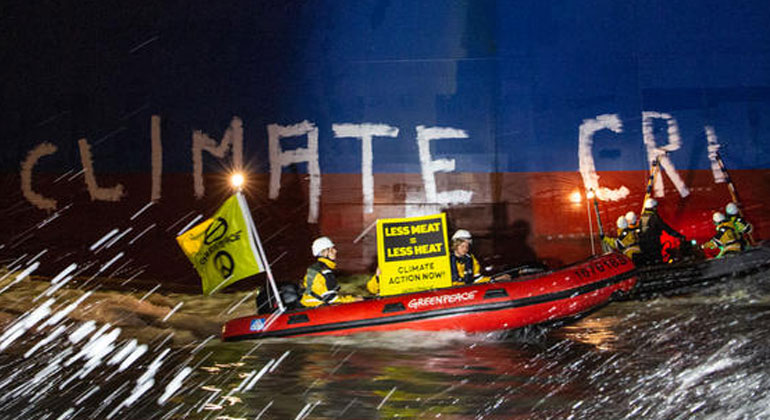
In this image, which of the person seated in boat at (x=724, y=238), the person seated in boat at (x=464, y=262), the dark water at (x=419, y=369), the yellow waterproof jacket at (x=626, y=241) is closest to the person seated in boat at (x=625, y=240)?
the yellow waterproof jacket at (x=626, y=241)

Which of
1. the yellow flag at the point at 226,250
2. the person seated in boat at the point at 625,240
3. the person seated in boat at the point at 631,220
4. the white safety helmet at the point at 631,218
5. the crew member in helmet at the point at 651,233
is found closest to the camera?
the yellow flag at the point at 226,250

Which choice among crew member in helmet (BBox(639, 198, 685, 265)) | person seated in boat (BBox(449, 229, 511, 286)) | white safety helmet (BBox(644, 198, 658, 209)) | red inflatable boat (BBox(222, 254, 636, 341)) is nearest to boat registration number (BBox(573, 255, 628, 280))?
red inflatable boat (BBox(222, 254, 636, 341))

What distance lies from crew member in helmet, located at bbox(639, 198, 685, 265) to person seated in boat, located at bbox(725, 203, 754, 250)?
788 millimetres

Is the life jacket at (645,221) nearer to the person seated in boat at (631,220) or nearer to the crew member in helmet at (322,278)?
the person seated in boat at (631,220)

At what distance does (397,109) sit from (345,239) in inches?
97.3

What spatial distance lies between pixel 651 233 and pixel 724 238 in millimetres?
1062

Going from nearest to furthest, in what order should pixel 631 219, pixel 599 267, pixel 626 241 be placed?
pixel 599 267, pixel 626 241, pixel 631 219

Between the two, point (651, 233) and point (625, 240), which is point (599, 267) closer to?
point (651, 233)

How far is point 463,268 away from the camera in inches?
343

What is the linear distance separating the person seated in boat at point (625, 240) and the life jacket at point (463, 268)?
347 cm

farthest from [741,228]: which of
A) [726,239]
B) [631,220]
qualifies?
[631,220]

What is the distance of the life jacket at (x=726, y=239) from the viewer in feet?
34.4

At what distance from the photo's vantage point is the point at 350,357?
23.1ft

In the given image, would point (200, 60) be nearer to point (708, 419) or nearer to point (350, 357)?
point (350, 357)
